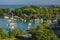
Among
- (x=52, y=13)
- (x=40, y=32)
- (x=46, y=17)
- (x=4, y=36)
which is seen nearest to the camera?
(x=40, y=32)

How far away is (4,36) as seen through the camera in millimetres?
10570

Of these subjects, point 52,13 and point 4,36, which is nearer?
point 4,36

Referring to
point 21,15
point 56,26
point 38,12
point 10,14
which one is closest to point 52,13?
point 38,12

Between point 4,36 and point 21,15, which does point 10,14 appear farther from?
point 4,36

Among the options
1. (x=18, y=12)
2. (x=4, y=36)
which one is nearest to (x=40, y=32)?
(x=4, y=36)

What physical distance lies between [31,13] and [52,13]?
242cm

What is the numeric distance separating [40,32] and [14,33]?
2.34 metres

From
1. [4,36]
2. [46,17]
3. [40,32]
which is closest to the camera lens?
[40,32]

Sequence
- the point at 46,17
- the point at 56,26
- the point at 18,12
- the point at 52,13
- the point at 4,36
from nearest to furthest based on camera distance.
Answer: the point at 4,36 → the point at 56,26 → the point at 46,17 → the point at 52,13 → the point at 18,12

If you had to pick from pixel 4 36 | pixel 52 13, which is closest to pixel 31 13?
pixel 52 13

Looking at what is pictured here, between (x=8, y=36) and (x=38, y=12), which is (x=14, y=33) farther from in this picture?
(x=38, y=12)

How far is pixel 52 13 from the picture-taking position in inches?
965

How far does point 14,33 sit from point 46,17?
11821mm

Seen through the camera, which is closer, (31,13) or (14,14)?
(31,13)
